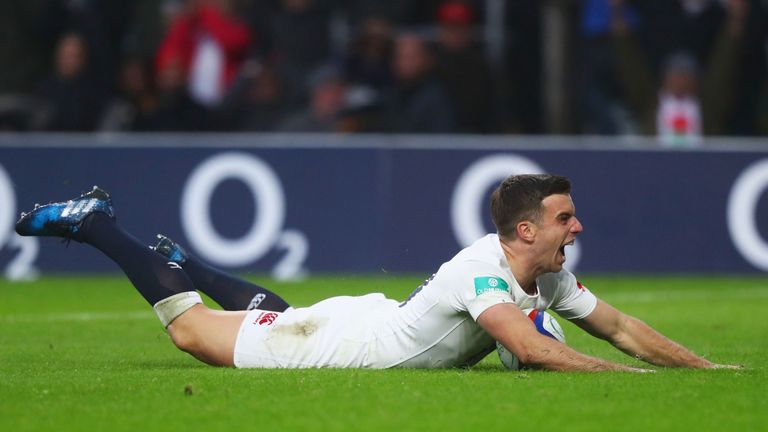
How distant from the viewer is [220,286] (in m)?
9.00

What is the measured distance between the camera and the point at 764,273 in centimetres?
1600

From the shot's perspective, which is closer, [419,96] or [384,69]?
[419,96]

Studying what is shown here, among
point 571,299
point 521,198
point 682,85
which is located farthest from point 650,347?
point 682,85

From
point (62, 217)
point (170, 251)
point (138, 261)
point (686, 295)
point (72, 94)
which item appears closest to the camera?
point (138, 261)

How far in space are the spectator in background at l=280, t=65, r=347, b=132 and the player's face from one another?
31.7 ft

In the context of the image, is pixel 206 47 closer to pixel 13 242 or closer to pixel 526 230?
pixel 13 242

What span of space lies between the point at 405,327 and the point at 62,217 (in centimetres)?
232

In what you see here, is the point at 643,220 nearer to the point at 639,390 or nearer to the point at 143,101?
the point at 143,101

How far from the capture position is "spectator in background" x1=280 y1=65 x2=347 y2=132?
17.3 meters

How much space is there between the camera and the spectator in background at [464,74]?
58.2 ft

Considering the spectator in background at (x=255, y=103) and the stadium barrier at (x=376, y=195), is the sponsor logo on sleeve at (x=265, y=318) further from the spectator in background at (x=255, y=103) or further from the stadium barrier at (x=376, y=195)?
the spectator in background at (x=255, y=103)

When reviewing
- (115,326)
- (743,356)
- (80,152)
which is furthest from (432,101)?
(743,356)

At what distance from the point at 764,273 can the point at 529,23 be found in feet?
15.7

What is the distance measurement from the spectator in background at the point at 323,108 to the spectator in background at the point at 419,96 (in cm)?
71
